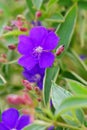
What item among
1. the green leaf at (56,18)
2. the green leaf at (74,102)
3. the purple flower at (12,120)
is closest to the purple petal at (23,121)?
the purple flower at (12,120)

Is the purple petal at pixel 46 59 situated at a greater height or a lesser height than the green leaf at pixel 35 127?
greater

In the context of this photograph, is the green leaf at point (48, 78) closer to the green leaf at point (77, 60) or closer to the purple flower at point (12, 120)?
the purple flower at point (12, 120)

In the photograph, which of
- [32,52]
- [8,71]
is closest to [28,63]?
[32,52]

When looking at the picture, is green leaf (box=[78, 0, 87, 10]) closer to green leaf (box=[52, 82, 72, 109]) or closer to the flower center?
the flower center

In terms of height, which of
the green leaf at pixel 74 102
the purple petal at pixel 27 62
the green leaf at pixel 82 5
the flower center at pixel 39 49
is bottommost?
the green leaf at pixel 74 102

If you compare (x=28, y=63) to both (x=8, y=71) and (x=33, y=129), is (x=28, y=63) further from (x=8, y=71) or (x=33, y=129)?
(x=8, y=71)

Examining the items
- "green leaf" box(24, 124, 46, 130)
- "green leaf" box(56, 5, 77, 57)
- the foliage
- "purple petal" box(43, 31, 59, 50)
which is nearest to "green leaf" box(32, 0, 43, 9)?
the foliage

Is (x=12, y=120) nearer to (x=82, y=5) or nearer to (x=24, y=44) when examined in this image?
(x=24, y=44)
